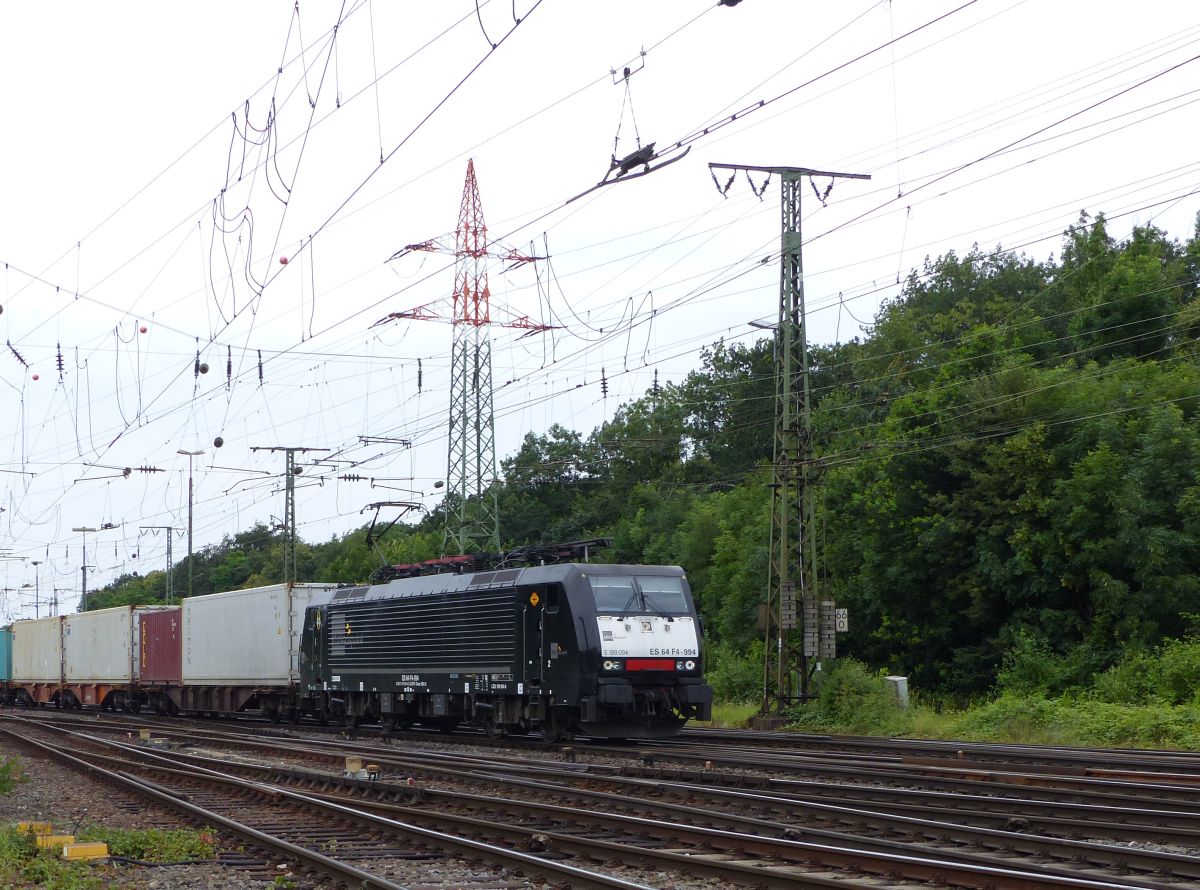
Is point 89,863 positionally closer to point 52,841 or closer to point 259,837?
point 52,841

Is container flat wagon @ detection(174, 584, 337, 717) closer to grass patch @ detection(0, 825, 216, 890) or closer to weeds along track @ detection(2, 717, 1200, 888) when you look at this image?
weeds along track @ detection(2, 717, 1200, 888)

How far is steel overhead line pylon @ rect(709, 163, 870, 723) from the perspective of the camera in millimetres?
27344

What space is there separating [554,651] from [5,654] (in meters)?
44.0

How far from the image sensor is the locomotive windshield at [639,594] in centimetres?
2286

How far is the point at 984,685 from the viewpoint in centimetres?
3366

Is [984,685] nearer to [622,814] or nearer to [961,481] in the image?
[961,481]

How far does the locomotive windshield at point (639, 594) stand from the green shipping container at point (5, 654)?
142 ft

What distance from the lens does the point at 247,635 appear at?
35750 mm

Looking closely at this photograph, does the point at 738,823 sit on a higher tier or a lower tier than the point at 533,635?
lower

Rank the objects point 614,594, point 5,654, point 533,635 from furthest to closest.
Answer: point 5,654 → point 533,635 → point 614,594

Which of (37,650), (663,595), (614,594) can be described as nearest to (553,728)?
(614,594)

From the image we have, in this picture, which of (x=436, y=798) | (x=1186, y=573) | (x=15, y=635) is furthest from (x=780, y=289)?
(x=15, y=635)

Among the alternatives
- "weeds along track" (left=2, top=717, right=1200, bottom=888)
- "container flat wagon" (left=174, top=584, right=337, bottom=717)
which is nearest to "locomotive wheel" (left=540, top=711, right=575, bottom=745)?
"weeds along track" (left=2, top=717, right=1200, bottom=888)

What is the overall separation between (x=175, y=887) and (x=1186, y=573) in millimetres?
24994
